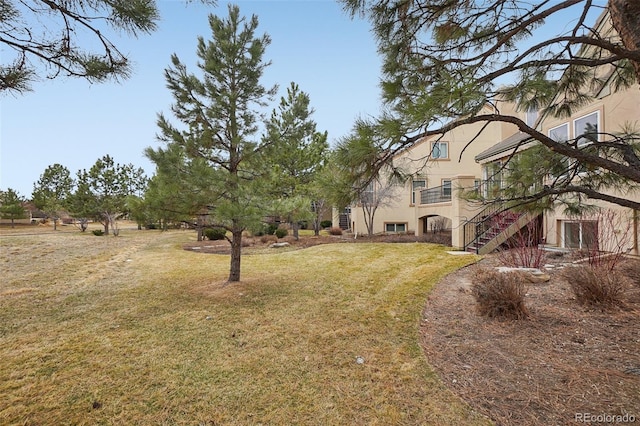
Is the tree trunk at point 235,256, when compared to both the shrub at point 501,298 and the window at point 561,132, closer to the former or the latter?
the shrub at point 501,298

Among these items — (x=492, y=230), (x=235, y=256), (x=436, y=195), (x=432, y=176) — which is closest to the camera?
(x=235, y=256)

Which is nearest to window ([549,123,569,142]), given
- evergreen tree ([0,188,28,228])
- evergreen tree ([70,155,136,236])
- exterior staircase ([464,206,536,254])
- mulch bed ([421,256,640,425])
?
exterior staircase ([464,206,536,254])

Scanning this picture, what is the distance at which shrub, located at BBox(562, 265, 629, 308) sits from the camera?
191 inches

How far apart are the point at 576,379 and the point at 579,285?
9.60 feet

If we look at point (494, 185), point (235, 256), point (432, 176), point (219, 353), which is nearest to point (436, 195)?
point (432, 176)

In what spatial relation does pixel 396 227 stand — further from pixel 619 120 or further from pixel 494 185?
pixel 494 185

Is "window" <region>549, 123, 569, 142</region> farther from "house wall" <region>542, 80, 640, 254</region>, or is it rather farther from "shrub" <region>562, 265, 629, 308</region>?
"shrub" <region>562, 265, 629, 308</region>

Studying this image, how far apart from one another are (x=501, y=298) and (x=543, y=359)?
136 cm

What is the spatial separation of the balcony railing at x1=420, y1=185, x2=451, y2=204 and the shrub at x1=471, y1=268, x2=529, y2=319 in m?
10.5

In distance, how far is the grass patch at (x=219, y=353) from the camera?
270 cm

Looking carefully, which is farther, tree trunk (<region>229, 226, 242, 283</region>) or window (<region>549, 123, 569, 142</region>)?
window (<region>549, 123, 569, 142</region>)

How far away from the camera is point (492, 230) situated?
38.5 ft

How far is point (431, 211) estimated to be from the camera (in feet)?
52.0

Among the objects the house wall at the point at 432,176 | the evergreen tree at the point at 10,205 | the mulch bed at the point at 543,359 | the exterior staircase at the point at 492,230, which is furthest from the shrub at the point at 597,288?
the evergreen tree at the point at 10,205
